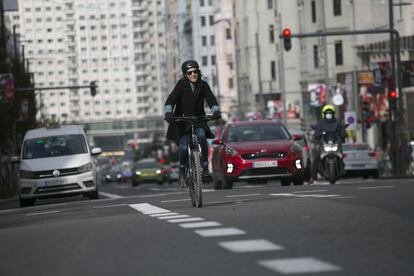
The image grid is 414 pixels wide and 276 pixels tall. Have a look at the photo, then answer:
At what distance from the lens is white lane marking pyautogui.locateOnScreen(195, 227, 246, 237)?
12165 mm

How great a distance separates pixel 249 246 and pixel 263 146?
18851mm

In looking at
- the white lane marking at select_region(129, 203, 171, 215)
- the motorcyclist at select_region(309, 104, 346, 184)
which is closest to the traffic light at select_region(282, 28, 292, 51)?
the motorcyclist at select_region(309, 104, 346, 184)

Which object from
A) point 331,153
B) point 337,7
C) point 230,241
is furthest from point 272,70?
point 230,241

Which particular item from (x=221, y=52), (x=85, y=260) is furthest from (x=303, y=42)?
(x=85, y=260)

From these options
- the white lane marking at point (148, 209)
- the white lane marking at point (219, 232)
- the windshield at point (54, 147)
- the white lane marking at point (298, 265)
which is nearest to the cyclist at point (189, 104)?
the white lane marking at point (148, 209)

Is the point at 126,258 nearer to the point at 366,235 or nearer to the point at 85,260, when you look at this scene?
the point at 85,260

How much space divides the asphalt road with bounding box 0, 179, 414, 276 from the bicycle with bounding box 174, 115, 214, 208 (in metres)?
0.62

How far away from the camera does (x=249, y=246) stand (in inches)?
420

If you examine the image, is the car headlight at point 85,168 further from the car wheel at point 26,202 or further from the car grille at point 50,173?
the car wheel at point 26,202

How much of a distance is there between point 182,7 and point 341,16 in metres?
104

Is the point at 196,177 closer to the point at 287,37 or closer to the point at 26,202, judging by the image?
the point at 26,202

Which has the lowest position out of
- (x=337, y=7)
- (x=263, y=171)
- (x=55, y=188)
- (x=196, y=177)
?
(x=55, y=188)

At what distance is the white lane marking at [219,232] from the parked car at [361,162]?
38693 mm

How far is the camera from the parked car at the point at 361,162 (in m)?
51.5
